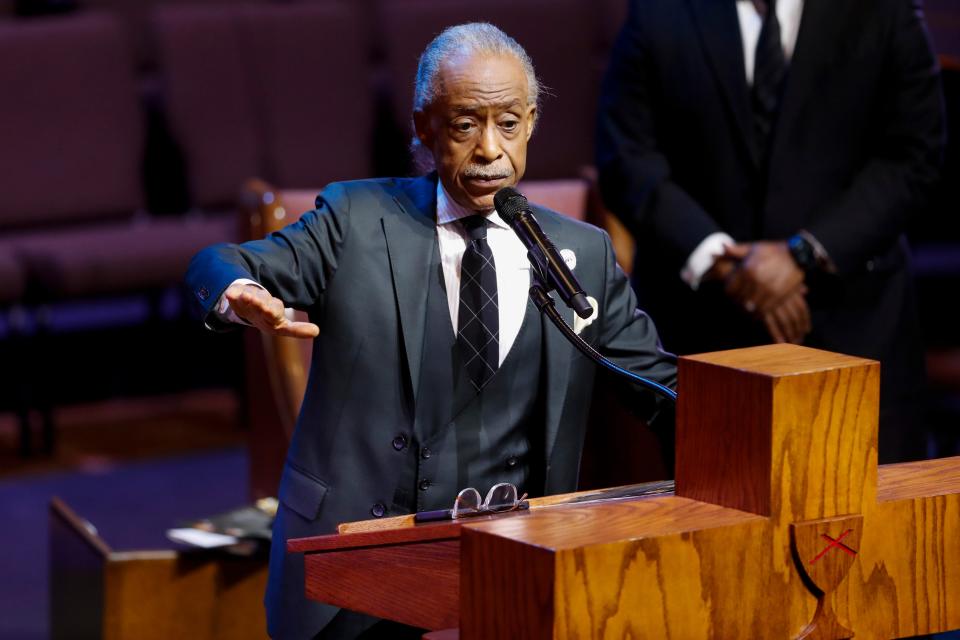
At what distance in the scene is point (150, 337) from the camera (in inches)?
192

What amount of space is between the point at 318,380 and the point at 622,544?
0.74 meters

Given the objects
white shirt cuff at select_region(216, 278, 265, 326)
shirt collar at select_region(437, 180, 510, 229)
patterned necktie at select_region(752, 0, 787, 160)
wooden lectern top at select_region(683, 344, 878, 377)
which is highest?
patterned necktie at select_region(752, 0, 787, 160)

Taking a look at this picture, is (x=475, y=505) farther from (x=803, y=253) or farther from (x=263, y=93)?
A: (x=263, y=93)

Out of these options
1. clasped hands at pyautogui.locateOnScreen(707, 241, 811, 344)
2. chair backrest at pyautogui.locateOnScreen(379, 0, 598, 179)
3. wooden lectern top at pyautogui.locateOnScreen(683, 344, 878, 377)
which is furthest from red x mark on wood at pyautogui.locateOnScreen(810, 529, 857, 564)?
chair backrest at pyautogui.locateOnScreen(379, 0, 598, 179)

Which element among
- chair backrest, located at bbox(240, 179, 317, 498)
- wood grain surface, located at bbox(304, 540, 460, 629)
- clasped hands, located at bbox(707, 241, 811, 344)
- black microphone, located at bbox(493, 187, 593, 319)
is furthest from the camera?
chair backrest, located at bbox(240, 179, 317, 498)

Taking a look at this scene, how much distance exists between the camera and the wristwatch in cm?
248

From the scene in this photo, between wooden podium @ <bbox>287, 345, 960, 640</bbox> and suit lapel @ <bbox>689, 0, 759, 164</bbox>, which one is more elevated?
suit lapel @ <bbox>689, 0, 759, 164</bbox>

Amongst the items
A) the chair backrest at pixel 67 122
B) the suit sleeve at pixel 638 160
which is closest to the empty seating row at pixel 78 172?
the chair backrest at pixel 67 122

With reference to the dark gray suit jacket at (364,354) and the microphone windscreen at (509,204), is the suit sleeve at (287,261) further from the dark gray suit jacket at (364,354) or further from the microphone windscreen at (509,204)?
the microphone windscreen at (509,204)

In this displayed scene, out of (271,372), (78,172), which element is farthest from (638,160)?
(78,172)

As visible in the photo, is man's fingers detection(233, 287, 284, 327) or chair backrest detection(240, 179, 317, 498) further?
chair backrest detection(240, 179, 317, 498)

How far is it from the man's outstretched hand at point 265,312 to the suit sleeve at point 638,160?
1.23 m

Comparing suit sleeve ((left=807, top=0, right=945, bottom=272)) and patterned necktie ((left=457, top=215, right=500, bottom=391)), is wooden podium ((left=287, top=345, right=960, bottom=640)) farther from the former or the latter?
suit sleeve ((left=807, top=0, right=945, bottom=272))

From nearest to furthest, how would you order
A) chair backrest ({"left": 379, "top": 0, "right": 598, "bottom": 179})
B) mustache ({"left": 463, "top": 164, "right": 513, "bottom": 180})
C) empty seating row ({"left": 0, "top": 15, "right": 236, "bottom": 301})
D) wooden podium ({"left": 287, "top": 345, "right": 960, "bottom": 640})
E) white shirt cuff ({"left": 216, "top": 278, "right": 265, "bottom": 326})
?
wooden podium ({"left": 287, "top": 345, "right": 960, "bottom": 640}) < white shirt cuff ({"left": 216, "top": 278, "right": 265, "bottom": 326}) < mustache ({"left": 463, "top": 164, "right": 513, "bottom": 180}) < empty seating row ({"left": 0, "top": 15, "right": 236, "bottom": 301}) < chair backrest ({"left": 379, "top": 0, "right": 598, "bottom": 179})
